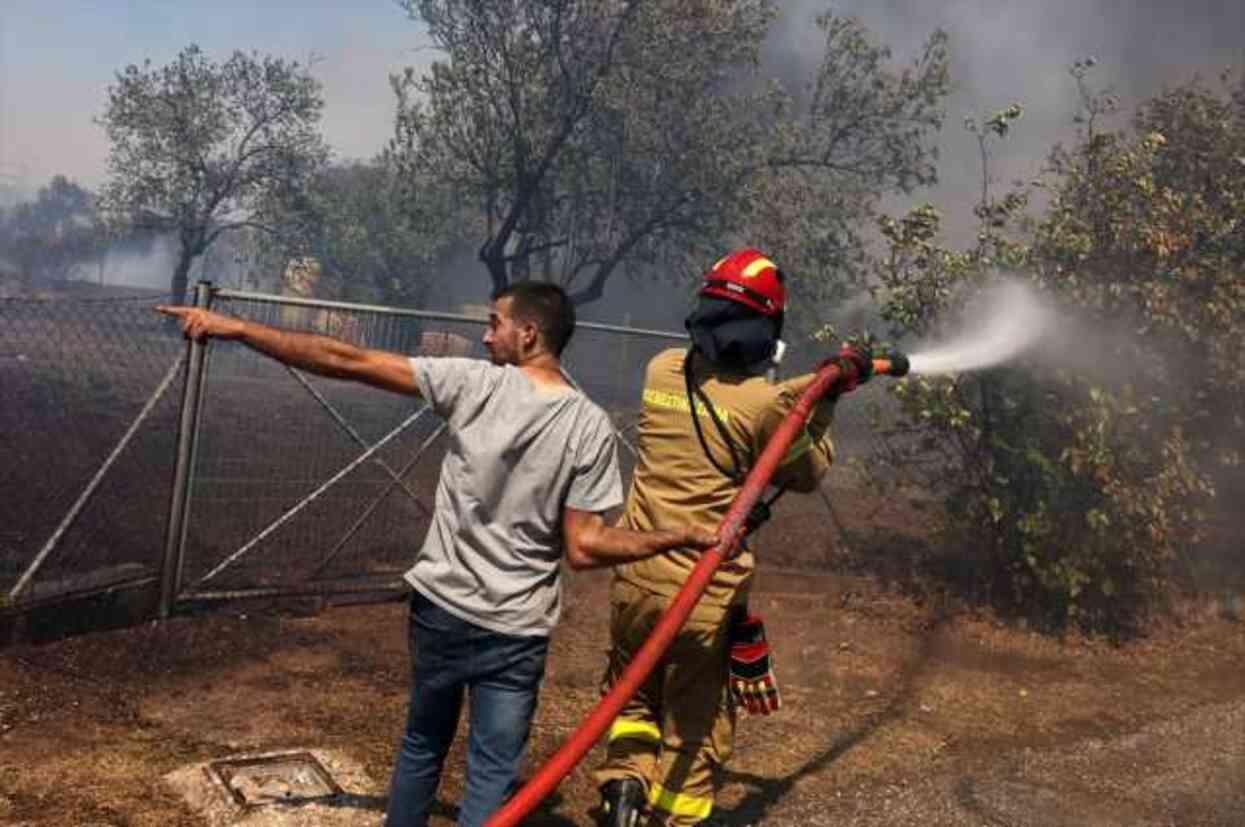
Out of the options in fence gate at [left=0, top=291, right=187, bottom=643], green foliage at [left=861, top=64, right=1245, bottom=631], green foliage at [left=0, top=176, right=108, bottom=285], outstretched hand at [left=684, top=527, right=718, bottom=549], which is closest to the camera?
outstretched hand at [left=684, top=527, right=718, bottom=549]

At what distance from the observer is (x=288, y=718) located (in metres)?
4.41

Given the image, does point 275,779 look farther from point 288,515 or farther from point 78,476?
point 78,476

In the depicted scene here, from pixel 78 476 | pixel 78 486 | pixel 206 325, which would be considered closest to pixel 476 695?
pixel 206 325

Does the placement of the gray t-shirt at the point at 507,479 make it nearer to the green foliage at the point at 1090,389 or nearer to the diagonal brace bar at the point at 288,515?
the diagonal brace bar at the point at 288,515

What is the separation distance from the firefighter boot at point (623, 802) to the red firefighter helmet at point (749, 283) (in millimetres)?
1772

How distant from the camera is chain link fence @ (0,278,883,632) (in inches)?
209

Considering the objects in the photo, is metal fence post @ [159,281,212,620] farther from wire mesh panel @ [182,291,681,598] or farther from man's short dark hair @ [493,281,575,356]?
man's short dark hair @ [493,281,575,356]

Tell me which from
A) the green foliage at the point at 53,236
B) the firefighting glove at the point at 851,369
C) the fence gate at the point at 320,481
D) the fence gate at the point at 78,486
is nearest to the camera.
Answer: the firefighting glove at the point at 851,369

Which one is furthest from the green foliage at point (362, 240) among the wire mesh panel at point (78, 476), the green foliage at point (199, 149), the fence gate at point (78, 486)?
the wire mesh panel at point (78, 476)

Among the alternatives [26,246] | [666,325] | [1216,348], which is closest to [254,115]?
[666,325]

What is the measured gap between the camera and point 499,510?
2721 mm

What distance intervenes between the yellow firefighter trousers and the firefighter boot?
4cm

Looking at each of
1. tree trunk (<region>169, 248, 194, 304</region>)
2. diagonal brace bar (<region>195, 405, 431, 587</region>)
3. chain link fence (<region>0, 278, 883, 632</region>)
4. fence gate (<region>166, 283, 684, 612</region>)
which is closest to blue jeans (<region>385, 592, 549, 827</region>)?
fence gate (<region>166, 283, 684, 612</region>)

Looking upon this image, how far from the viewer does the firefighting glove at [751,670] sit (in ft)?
11.4
